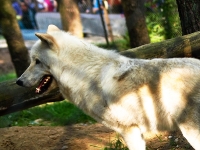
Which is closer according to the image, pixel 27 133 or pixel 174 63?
pixel 174 63

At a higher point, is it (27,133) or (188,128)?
(188,128)

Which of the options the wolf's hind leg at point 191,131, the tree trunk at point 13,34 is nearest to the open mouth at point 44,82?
the wolf's hind leg at point 191,131

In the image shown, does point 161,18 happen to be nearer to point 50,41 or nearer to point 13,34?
point 13,34

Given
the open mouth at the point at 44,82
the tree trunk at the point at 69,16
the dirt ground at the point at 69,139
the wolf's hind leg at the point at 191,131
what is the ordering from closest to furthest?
the wolf's hind leg at the point at 191,131
the open mouth at the point at 44,82
the dirt ground at the point at 69,139
the tree trunk at the point at 69,16

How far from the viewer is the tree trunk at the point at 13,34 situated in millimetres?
8812

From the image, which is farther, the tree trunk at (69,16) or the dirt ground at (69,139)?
the tree trunk at (69,16)

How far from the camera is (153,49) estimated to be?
19.4ft

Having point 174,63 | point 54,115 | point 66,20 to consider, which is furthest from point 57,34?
point 66,20

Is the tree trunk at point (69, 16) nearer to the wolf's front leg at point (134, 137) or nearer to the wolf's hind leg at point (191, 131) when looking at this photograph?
the wolf's front leg at point (134, 137)

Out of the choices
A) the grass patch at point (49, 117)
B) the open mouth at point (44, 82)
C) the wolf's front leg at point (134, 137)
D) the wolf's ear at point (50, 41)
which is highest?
the wolf's ear at point (50, 41)

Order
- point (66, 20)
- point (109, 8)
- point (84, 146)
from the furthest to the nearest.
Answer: point (109, 8), point (66, 20), point (84, 146)

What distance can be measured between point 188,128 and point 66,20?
9874 mm

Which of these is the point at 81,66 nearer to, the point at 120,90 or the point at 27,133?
the point at 120,90

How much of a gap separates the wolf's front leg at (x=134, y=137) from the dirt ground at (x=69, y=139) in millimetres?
1226
